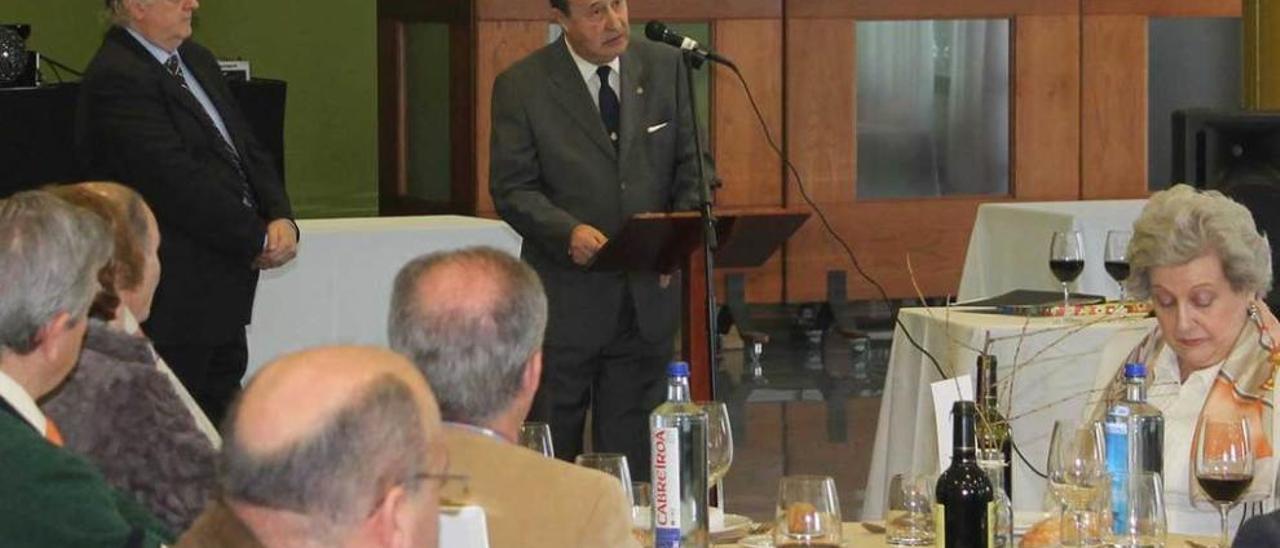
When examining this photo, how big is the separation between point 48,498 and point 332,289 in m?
3.62

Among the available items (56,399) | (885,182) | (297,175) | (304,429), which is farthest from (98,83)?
(297,175)

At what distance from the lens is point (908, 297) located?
10.5 m

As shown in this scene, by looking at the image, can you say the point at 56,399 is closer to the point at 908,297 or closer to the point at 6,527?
the point at 6,527

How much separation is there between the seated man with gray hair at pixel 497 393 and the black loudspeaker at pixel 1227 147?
12.3 ft

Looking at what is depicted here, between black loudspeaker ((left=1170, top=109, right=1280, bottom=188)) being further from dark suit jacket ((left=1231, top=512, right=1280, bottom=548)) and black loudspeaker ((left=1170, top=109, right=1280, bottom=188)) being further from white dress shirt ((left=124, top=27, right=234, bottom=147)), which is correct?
dark suit jacket ((left=1231, top=512, right=1280, bottom=548))

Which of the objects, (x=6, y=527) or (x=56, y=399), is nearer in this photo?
(x=6, y=527)

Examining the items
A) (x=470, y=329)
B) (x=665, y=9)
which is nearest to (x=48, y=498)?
(x=470, y=329)

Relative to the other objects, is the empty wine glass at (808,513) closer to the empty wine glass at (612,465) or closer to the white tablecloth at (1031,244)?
the empty wine glass at (612,465)

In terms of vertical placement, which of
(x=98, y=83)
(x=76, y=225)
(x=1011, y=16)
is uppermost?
(x=1011, y=16)

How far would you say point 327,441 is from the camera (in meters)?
1.72

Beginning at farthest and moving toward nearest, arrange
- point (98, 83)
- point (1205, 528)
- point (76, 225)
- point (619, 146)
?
point (619, 146) → point (98, 83) → point (1205, 528) → point (76, 225)

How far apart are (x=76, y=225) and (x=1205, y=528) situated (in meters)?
1.95

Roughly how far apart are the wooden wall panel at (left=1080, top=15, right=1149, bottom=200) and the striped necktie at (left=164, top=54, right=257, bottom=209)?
6.27 m

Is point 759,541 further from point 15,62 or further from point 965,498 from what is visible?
point 15,62
